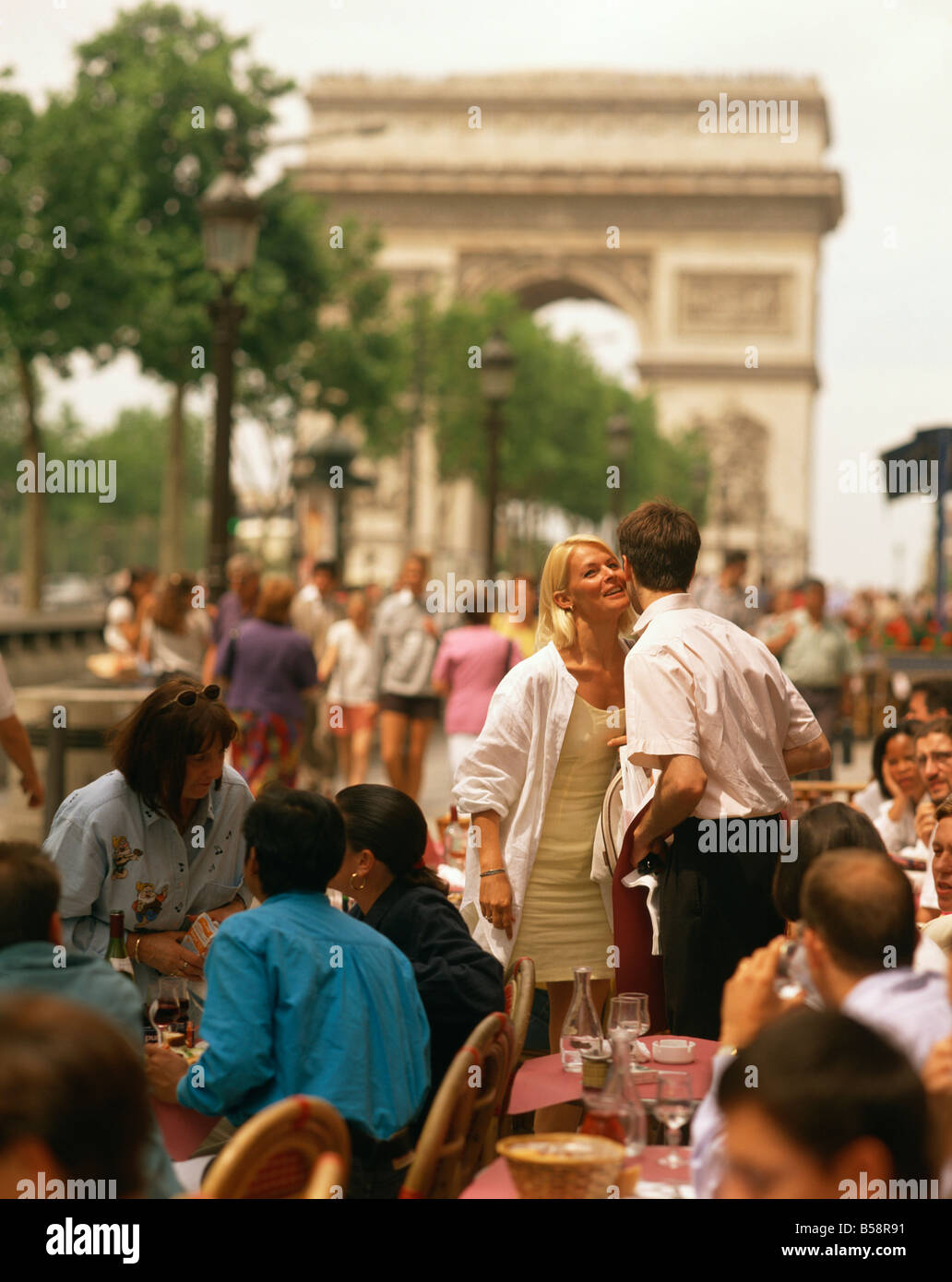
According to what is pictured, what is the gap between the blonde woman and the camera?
5.52m

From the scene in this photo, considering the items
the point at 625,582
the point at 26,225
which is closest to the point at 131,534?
the point at 26,225

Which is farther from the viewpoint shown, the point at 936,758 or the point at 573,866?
the point at 936,758

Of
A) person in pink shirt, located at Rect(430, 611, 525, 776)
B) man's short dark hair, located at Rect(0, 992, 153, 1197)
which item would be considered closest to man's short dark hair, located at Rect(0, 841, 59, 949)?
man's short dark hair, located at Rect(0, 992, 153, 1197)

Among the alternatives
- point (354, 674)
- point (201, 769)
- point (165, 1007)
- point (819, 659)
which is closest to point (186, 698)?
point (201, 769)

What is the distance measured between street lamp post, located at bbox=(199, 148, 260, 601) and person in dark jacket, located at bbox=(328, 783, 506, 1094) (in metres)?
9.36

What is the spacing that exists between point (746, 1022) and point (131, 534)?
96873 mm

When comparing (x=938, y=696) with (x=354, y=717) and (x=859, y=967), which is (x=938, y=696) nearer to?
(x=859, y=967)

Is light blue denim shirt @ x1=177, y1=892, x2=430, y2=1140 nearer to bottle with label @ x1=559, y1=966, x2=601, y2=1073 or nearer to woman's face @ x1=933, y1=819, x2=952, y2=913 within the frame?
bottle with label @ x1=559, y1=966, x2=601, y2=1073

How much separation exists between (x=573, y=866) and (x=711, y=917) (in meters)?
0.70

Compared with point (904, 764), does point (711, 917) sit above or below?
below

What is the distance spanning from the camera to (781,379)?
55219 mm

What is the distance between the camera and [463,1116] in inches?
142

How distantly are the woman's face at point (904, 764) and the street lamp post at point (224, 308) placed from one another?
7.27 metres

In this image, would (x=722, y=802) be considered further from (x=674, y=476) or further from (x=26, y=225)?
(x=674, y=476)
